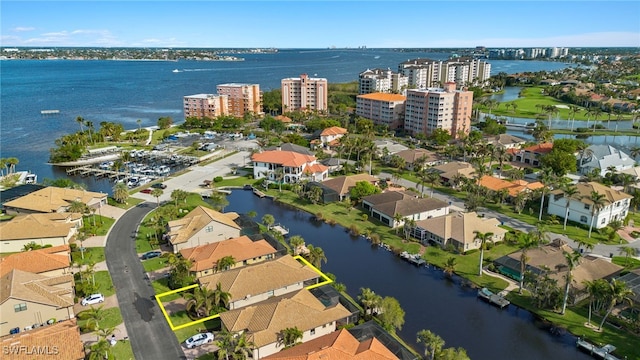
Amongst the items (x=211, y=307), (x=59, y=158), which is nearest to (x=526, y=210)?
(x=211, y=307)

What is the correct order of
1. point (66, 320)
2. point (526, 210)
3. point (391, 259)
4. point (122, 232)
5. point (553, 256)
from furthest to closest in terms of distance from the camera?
point (526, 210)
point (122, 232)
point (391, 259)
point (553, 256)
point (66, 320)

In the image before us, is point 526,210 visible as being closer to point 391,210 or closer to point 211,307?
point 391,210

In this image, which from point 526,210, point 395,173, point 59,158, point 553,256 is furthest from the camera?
point 59,158

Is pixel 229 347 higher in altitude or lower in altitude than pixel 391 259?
higher

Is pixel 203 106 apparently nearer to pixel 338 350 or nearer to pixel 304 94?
pixel 304 94

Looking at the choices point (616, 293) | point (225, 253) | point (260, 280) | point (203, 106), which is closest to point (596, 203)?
point (616, 293)

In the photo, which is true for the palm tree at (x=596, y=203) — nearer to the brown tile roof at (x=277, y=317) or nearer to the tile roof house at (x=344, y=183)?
the tile roof house at (x=344, y=183)

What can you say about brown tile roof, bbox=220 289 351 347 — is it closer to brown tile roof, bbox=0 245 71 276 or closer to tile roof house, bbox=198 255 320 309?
tile roof house, bbox=198 255 320 309

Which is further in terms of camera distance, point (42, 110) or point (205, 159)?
point (42, 110)

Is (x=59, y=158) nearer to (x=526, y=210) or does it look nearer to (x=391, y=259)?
(x=391, y=259)
